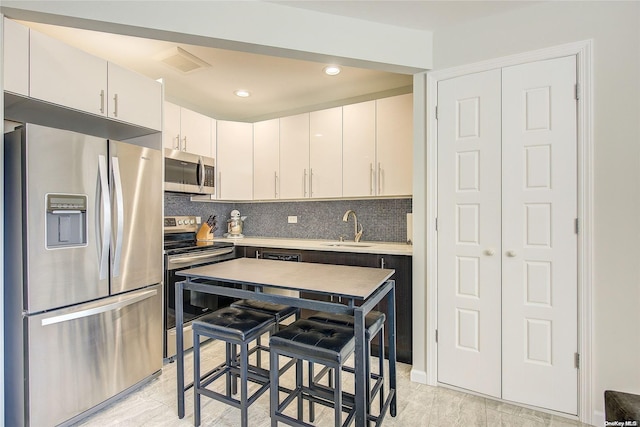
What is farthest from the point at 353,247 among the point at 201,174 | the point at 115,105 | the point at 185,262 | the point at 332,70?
the point at 115,105

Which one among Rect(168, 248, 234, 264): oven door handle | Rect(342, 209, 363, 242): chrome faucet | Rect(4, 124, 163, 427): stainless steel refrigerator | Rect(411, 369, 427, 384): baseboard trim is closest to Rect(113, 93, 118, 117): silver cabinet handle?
Rect(4, 124, 163, 427): stainless steel refrigerator

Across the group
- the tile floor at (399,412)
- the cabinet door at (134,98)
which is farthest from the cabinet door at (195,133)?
the tile floor at (399,412)

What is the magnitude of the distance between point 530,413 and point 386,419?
896 mm

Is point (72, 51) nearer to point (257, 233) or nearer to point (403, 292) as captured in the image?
point (257, 233)

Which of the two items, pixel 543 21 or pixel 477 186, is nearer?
pixel 543 21

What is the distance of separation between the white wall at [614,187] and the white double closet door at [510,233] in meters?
0.12

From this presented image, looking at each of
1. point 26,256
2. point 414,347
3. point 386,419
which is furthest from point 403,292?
point 26,256

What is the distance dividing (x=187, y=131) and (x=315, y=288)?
94.1 inches

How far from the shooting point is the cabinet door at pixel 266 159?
350 centimetres

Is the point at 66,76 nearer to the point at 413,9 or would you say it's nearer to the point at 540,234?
the point at 413,9

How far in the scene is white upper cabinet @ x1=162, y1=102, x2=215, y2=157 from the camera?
9.39 feet

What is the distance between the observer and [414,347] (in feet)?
7.45

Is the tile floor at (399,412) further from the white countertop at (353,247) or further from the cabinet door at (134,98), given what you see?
the cabinet door at (134,98)

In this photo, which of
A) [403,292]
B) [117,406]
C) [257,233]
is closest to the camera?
[117,406]
